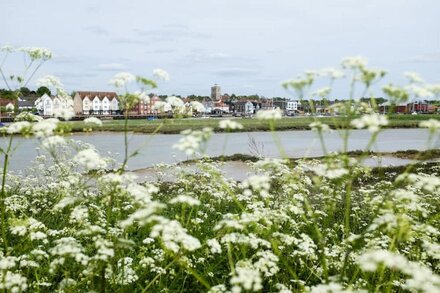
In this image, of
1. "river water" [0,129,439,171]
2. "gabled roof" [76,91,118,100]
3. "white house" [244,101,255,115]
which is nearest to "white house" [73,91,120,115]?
"gabled roof" [76,91,118,100]

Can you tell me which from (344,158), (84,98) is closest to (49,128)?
(344,158)

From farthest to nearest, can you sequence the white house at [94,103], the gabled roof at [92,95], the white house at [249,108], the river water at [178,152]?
the white house at [249,108] → the gabled roof at [92,95] → the white house at [94,103] → the river water at [178,152]

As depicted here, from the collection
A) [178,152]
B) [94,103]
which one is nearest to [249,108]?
[94,103]

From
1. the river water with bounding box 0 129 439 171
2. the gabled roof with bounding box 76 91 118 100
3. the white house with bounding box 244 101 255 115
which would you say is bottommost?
the river water with bounding box 0 129 439 171

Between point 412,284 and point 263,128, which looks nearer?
point 412,284

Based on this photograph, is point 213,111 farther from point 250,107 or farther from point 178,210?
point 178,210

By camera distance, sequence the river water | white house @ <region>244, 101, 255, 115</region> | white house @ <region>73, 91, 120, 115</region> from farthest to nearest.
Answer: white house @ <region>244, 101, 255, 115</region> < white house @ <region>73, 91, 120, 115</region> < the river water

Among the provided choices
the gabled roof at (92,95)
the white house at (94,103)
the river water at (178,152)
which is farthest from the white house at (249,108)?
the river water at (178,152)

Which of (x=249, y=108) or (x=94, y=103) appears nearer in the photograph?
(x=94, y=103)

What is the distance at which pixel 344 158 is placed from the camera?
11.1ft

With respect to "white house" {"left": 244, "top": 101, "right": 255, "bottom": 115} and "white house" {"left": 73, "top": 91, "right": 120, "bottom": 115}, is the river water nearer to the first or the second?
"white house" {"left": 73, "top": 91, "right": 120, "bottom": 115}

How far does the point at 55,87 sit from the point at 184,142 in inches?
136

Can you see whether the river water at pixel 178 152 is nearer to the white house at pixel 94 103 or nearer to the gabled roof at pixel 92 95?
the white house at pixel 94 103

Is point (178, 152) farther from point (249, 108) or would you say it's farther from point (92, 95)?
point (249, 108)
